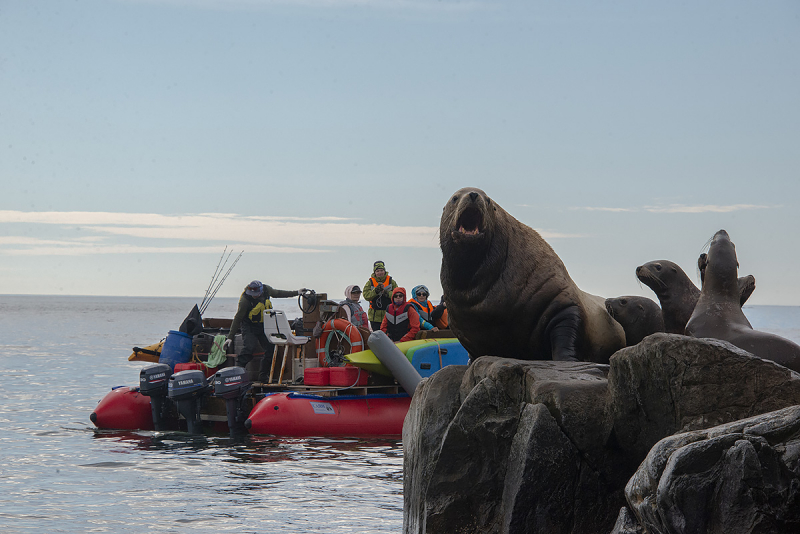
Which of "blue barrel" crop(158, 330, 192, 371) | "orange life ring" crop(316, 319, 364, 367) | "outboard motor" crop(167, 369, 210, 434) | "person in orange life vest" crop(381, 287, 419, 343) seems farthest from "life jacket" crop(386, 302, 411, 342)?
"blue barrel" crop(158, 330, 192, 371)

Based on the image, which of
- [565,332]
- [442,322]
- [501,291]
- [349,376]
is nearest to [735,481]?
[565,332]

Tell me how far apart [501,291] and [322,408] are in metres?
8.10

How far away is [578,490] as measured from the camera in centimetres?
456

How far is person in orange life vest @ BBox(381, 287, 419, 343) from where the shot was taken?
14188 mm

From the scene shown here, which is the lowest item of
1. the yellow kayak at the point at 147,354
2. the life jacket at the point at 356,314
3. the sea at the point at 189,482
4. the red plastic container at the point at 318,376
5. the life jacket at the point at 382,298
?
the sea at the point at 189,482

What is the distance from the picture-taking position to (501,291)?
20.5 feet

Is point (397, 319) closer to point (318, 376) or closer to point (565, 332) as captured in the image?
point (318, 376)

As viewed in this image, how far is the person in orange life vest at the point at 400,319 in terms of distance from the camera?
14.2 metres

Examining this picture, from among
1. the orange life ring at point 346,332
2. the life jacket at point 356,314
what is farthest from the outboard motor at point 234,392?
the life jacket at point 356,314

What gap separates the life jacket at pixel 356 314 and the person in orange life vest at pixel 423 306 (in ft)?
2.75

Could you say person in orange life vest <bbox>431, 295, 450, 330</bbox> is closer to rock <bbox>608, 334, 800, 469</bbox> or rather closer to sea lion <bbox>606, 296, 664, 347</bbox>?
sea lion <bbox>606, 296, 664, 347</bbox>

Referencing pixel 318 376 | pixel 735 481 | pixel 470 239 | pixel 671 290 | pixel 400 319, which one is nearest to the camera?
pixel 735 481

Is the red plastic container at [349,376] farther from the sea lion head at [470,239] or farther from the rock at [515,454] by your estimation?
the rock at [515,454]

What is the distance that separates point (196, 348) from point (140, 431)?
5.79 feet
